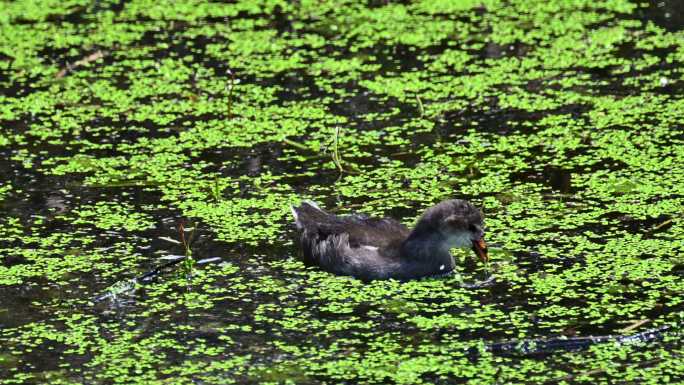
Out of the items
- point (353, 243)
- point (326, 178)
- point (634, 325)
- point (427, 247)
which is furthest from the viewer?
point (326, 178)

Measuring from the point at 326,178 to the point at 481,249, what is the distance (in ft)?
5.69

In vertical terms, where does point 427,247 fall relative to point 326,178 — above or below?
above

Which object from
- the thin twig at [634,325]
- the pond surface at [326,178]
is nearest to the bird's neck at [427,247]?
the pond surface at [326,178]

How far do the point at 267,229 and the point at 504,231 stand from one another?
130 cm

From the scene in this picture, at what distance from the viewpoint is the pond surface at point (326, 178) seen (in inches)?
242

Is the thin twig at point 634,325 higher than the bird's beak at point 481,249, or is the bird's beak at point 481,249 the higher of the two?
the bird's beak at point 481,249

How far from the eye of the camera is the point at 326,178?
331 inches

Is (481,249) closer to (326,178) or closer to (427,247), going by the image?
(427,247)

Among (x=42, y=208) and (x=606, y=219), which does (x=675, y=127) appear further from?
(x=42, y=208)

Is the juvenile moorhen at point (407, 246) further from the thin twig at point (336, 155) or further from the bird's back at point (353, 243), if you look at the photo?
the thin twig at point (336, 155)

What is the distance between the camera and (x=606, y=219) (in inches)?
295

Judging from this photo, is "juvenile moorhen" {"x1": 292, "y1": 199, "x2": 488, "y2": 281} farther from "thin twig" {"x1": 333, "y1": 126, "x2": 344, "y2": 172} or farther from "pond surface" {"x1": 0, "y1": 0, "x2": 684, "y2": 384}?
"thin twig" {"x1": 333, "y1": 126, "x2": 344, "y2": 172}

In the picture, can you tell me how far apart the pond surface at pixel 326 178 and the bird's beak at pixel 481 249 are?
0.28 ft

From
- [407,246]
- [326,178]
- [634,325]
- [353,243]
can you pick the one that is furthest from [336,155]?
[634,325]
